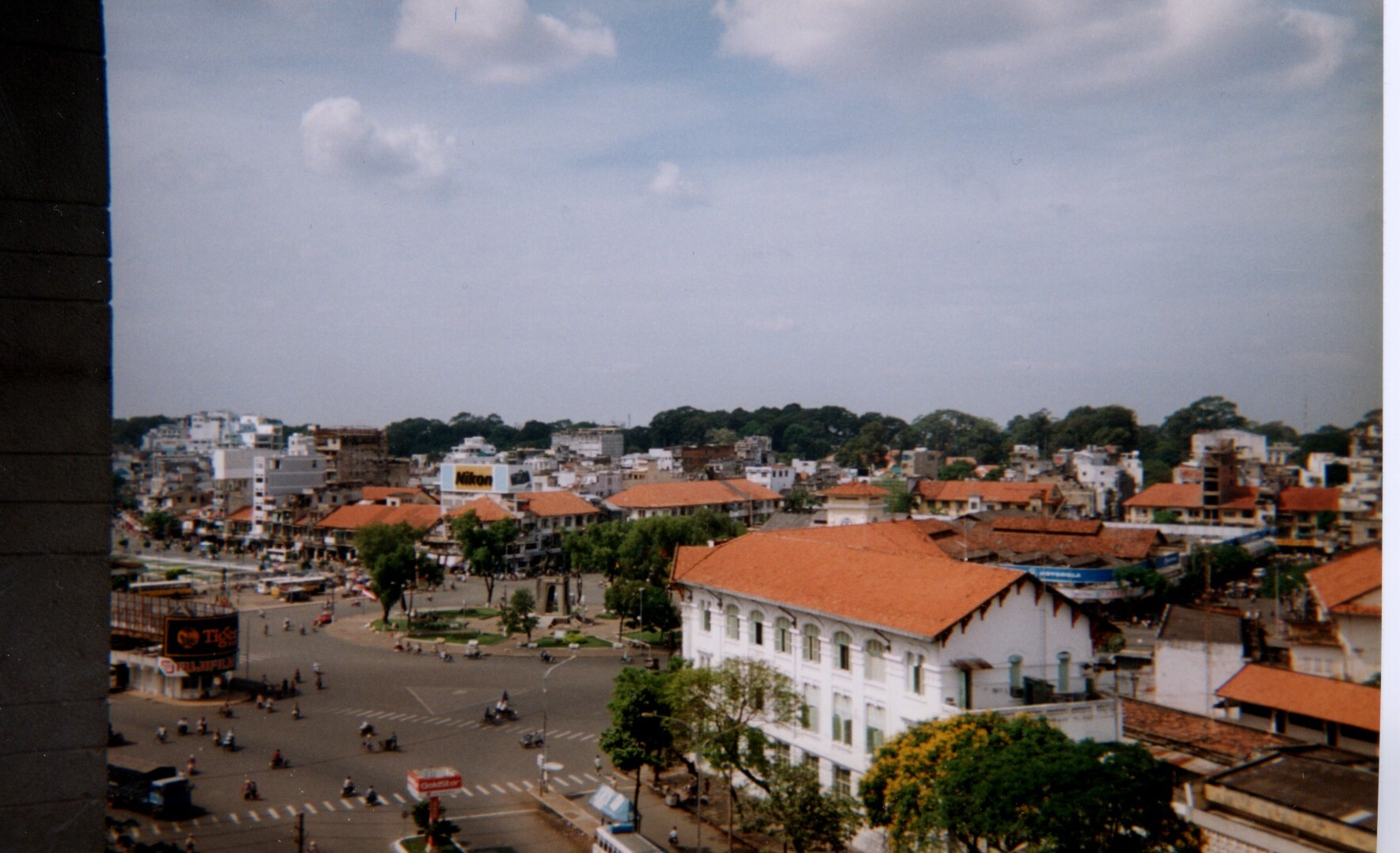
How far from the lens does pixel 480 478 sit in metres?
19.9

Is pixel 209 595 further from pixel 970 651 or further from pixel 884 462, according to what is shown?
pixel 884 462

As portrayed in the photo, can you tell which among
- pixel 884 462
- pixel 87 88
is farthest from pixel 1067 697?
pixel 884 462

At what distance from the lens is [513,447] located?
71.7 feet

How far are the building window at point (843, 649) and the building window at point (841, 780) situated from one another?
0.72 meters

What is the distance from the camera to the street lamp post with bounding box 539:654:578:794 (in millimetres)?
7532

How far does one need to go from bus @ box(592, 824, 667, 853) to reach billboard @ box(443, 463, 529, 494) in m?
14.0

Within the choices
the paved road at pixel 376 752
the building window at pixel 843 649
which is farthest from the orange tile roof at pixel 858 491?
the building window at pixel 843 649

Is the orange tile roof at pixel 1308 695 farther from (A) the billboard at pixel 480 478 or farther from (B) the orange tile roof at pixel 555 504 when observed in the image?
(B) the orange tile roof at pixel 555 504

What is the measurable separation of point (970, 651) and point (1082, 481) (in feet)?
28.4

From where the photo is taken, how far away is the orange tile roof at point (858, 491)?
15.7m

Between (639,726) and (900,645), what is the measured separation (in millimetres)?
2168

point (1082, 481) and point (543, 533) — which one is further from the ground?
point (1082, 481)

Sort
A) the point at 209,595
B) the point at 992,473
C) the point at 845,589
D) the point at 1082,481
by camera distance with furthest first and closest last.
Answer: the point at 992,473 → the point at 209,595 → the point at 1082,481 → the point at 845,589

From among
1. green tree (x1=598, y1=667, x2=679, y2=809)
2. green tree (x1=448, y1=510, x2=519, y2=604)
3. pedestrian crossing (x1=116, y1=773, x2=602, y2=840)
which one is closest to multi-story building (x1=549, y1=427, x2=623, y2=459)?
green tree (x1=448, y1=510, x2=519, y2=604)
